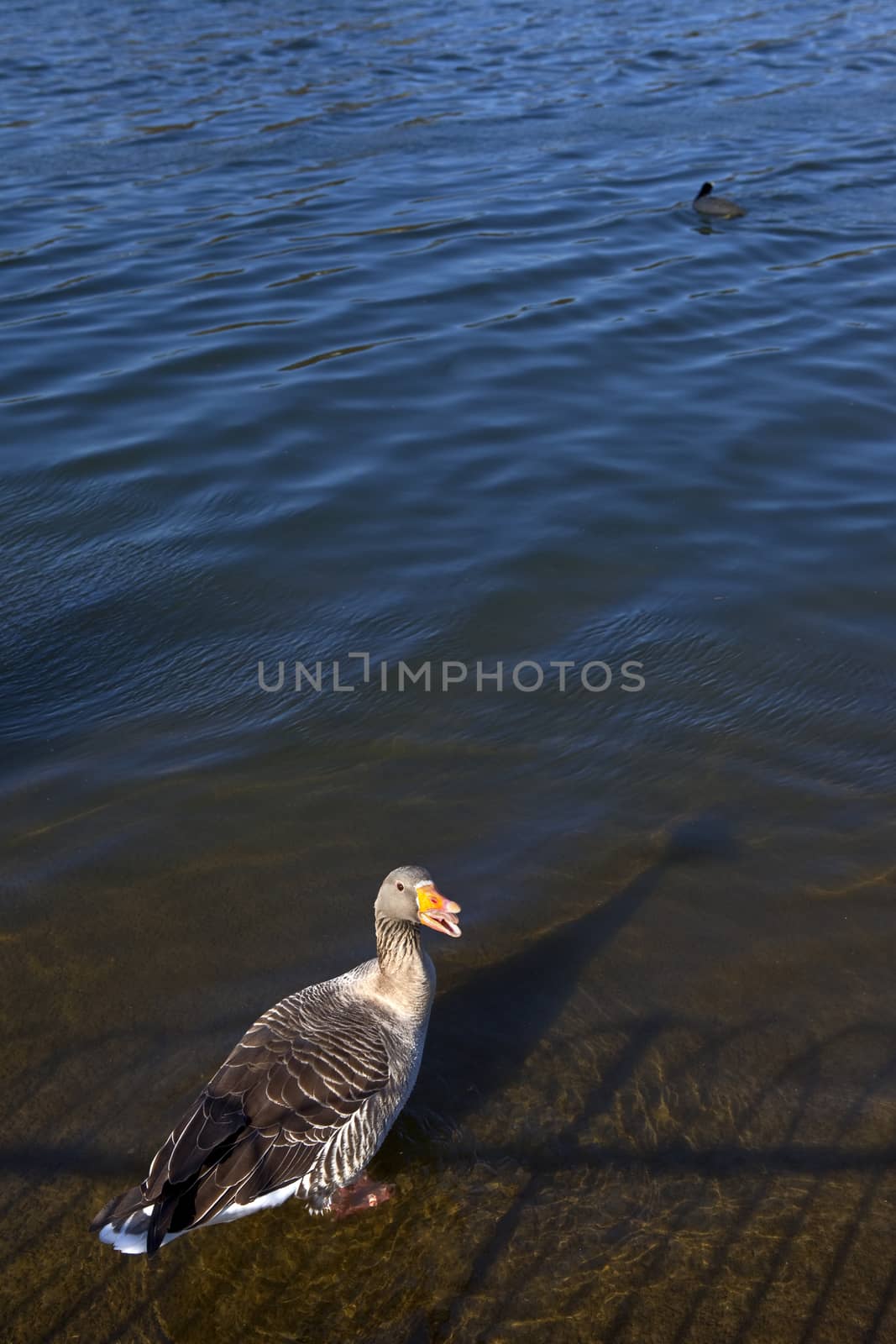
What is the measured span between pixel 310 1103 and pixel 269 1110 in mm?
170

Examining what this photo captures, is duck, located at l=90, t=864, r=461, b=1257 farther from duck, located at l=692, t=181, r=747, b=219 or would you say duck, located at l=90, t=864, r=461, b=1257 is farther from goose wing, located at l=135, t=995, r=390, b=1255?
duck, located at l=692, t=181, r=747, b=219

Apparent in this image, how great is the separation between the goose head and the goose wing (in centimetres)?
45

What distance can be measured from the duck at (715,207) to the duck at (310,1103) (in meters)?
13.4

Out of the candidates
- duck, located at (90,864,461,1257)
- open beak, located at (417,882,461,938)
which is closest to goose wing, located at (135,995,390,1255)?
duck, located at (90,864,461,1257)

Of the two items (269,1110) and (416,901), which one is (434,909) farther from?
(269,1110)

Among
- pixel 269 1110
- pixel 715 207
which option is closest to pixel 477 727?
pixel 269 1110

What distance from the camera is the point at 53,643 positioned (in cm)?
867

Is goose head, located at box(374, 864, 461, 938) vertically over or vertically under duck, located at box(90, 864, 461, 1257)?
over

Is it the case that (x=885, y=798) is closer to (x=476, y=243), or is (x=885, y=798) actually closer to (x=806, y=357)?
(x=806, y=357)

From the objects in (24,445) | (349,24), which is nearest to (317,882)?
(24,445)

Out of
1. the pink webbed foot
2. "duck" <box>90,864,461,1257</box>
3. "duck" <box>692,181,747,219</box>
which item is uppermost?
"duck" <box>692,181,747,219</box>

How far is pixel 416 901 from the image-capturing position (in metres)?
5.39

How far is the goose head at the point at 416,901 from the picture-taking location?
5324mm

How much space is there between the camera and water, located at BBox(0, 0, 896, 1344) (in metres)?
5.12
